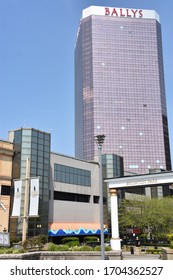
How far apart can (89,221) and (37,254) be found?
137ft

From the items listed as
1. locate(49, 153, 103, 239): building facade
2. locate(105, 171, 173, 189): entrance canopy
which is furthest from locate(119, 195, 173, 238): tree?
locate(105, 171, 173, 189): entrance canopy

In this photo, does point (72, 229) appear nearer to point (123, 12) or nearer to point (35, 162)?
point (35, 162)

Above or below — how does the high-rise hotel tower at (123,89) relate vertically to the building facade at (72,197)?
above

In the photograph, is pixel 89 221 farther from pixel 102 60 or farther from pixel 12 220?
pixel 102 60

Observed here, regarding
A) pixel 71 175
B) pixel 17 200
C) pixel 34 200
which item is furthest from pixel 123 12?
pixel 34 200

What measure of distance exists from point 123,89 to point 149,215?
12202 cm

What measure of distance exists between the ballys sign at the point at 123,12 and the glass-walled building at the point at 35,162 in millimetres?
157084

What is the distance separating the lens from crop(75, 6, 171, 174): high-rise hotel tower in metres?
161

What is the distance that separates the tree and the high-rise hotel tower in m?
94.6

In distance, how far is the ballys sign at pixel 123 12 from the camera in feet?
617

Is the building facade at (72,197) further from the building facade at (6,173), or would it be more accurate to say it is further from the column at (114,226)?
the column at (114,226)

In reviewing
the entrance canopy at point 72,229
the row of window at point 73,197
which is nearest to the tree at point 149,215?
the entrance canopy at point 72,229

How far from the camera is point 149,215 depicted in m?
54.1

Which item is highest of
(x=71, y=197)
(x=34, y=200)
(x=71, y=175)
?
(x=71, y=175)
